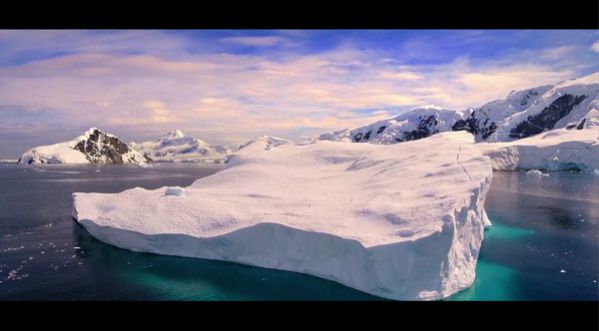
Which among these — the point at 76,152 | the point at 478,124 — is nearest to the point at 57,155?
the point at 76,152

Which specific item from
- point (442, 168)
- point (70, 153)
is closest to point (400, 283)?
point (442, 168)

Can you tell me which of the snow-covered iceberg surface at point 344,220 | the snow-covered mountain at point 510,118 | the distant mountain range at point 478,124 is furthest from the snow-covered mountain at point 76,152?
the snow-covered iceberg surface at point 344,220

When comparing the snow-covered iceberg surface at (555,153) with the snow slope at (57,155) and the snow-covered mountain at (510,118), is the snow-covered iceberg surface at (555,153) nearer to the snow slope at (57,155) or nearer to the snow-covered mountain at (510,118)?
the snow-covered mountain at (510,118)

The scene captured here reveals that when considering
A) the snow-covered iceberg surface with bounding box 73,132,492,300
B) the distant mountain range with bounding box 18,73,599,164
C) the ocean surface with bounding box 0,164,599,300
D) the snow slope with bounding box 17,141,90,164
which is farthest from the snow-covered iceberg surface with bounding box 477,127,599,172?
the snow slope with bounding box 17,141,90,164

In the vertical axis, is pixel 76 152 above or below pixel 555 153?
above

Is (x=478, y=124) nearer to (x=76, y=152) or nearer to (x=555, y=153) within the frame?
(x=555, y=153)

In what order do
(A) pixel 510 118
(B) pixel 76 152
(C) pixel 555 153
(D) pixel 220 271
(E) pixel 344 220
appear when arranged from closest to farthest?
(E) pixel 344 220
(D) pixel 220 271
(C) pixel 555 153
(A) pixel 510 118
(B) pixel 76 152
